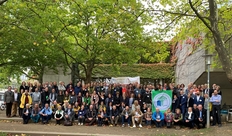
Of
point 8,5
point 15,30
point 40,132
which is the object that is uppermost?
point 8,5

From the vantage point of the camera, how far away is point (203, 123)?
12.8m

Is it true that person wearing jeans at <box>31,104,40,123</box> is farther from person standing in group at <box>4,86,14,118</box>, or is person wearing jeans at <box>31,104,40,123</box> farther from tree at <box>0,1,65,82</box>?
tree at <box>0,1,65,82</box>

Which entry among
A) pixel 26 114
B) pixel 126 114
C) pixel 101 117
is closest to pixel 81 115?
pixel 101 117

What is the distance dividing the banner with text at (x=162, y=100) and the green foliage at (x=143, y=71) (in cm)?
1656

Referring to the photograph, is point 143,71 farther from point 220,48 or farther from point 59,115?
point 220,48

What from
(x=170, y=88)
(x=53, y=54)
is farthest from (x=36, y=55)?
(x=170, y=88)

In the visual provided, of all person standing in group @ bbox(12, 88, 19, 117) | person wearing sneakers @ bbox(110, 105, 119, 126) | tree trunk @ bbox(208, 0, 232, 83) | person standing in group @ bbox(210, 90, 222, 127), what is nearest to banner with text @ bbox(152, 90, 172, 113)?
person wearing sneakers @ bbox(110, 105, 119, 126)

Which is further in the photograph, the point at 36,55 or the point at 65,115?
the point at 36,55

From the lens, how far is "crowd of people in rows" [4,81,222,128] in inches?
512

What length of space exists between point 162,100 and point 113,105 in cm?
260

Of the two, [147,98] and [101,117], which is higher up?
[147,98]

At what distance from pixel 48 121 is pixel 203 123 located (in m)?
A: 8.01

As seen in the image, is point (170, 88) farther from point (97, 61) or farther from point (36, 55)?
point (36, 55)

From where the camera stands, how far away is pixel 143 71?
3100 centimetres
